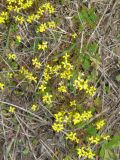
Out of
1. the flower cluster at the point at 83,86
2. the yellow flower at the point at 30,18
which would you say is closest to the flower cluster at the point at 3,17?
the yellow flower at the point at 30,18

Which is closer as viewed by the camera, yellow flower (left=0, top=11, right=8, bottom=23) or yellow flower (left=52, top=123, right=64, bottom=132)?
yellow flower (left=52, top=123, right=64, bottom=132)

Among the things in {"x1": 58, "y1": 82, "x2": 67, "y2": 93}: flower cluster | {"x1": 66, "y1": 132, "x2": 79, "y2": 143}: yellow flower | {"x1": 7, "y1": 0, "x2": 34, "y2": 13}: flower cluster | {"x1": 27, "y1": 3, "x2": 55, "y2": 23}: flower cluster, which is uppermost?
{"x1": 7, "y1": 0, "x2": 34, "y2": 13}: flower cluster

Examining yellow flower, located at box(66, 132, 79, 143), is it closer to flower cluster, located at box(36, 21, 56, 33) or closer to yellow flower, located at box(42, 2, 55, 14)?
flower cluster, located at box(36, 21, 56, 33)

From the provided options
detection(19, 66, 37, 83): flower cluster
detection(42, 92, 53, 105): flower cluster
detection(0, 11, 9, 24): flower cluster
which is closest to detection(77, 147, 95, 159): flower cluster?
detection(42, 92, 53, 105): flower cluster

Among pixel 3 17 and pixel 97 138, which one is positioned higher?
pixel 3 17

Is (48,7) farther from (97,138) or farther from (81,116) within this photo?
(97,138)

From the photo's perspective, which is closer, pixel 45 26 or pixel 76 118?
pixel 76 118

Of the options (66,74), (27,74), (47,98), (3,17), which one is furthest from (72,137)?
(3,17)

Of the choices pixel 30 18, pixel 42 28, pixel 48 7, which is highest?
pixel 48 7

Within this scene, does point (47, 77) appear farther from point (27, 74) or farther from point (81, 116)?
point (81, 116)

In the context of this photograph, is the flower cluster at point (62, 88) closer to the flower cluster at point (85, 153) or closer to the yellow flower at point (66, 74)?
the yellow flower at point (66, 74)

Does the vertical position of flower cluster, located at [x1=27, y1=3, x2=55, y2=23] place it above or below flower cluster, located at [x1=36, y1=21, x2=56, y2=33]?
above

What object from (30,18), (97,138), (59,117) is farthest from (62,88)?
(30,18)

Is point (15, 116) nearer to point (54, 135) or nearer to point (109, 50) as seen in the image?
point (54, 135)
